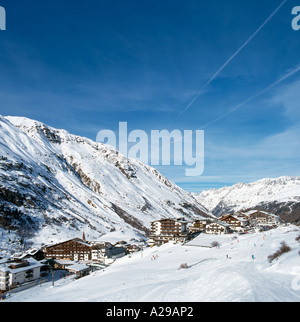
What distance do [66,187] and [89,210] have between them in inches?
1388

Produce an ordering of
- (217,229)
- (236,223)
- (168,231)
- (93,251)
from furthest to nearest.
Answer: (236,223) < (93,251) < (168,231) < (217,229)

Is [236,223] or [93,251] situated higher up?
[236,223]

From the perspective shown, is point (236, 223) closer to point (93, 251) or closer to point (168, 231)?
point (168, 231)

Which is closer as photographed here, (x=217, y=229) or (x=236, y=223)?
(x=217, y=229)

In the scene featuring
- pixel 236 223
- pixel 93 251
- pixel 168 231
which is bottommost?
pixel 93 251

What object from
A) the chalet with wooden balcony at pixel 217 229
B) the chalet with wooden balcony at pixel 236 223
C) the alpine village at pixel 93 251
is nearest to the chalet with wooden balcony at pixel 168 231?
the alpine village at pixel 93 251

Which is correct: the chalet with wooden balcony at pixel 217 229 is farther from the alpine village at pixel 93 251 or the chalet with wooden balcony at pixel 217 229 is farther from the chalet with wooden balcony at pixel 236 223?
the chalet with wooden balcony at pixel 236 223

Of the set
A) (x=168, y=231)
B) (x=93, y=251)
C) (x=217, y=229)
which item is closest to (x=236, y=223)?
(x=217, y=229)

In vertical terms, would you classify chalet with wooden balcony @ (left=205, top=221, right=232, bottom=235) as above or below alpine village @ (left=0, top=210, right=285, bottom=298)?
above

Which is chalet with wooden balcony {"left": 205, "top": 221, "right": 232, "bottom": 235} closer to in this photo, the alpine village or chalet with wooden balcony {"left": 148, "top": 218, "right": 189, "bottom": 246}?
the alpine village

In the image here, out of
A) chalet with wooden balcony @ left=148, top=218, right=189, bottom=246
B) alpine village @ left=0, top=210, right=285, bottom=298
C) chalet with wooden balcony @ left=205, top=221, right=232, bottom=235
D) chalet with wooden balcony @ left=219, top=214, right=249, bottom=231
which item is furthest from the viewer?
chalet with wooden balcony @ left=219, top=214, right=249, bottom=231

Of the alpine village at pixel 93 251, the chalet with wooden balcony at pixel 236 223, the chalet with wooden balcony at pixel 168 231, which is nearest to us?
the alpine village at pixel 93 251

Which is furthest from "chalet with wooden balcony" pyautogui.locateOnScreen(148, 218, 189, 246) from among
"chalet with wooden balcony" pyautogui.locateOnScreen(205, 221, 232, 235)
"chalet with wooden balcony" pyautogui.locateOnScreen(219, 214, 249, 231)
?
"chalet with wooden balcony" pyautogui.locateOnScreen(219, 214, 249, 231)
